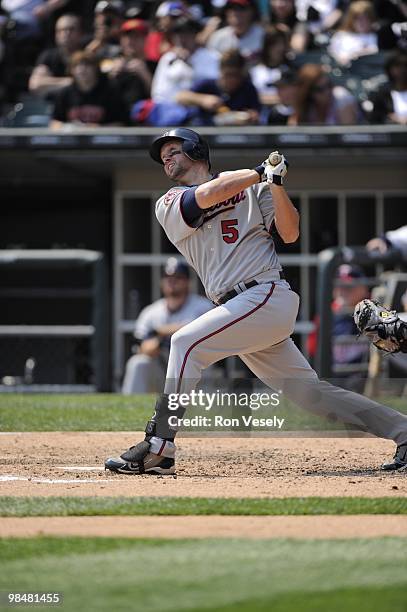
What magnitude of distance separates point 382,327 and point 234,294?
2.64 feet

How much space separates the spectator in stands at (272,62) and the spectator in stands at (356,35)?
2.02 ft

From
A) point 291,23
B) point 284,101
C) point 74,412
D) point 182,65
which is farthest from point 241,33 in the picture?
point 74,412

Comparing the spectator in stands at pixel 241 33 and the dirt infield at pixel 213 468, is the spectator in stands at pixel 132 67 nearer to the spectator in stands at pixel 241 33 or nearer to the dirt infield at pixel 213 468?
the spectator in stands at pixel 241 33

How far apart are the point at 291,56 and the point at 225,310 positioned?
7363 millimetres

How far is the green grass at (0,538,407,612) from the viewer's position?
10.1 feet

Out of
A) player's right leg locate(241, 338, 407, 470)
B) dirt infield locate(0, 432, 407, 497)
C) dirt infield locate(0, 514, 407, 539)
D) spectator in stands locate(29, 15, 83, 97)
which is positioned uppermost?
spectator in stands locate(29, 15, 83, 97)

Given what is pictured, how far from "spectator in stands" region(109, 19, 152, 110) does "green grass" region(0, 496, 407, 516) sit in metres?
7.72

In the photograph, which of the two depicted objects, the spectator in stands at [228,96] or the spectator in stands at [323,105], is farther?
the spectator in stands at [228,96]

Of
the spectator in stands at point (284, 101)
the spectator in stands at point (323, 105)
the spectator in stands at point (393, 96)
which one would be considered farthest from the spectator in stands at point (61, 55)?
the spectator in stands at point (393, 96)

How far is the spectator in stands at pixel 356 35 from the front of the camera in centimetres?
1211

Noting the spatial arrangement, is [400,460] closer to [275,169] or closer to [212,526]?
[275,169]

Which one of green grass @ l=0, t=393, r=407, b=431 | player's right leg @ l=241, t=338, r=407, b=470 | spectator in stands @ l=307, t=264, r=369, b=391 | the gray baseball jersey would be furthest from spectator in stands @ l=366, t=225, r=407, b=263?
the gray baseball jersey

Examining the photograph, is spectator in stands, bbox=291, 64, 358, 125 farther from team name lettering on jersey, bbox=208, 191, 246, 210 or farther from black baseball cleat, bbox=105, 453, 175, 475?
black baseball cleat, bbox=105, 453, 175, 475

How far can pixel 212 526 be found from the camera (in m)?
Result: 4.16
